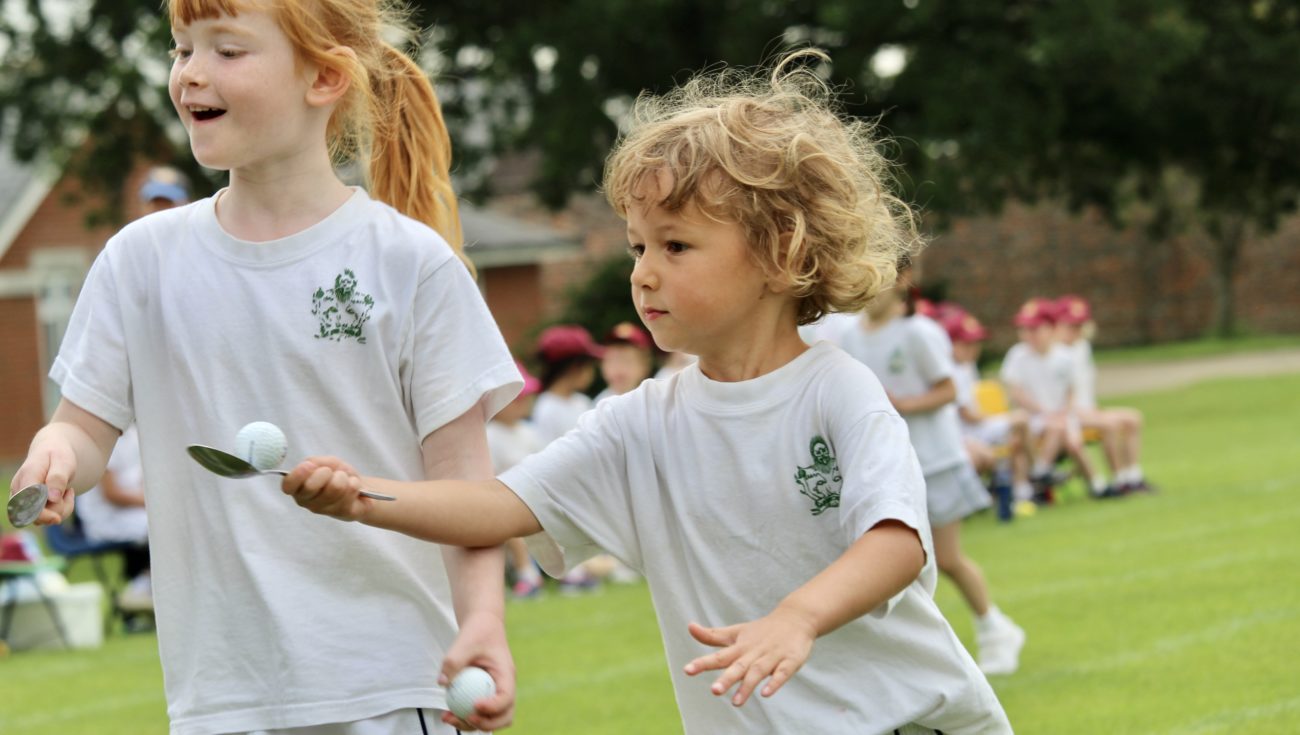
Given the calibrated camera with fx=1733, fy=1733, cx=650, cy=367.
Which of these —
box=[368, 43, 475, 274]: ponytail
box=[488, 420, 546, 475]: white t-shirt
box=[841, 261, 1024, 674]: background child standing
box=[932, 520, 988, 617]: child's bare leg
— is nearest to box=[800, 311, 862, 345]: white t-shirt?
box=[841, 261, 1024, 674]: background child standing

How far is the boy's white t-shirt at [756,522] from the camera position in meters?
2.95

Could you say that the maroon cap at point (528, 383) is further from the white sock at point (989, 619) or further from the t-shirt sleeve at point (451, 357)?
the white sock at point (989, 619)

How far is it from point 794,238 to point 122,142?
24.8 m

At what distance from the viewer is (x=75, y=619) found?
11.2 m

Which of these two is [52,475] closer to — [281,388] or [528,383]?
[281,388]

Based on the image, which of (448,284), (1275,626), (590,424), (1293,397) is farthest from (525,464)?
(1293,397)

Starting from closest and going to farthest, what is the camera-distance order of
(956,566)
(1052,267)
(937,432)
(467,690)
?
(467,690)
(956,566)
(937,432)
(1052,267)

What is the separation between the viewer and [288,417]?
300 centimetres

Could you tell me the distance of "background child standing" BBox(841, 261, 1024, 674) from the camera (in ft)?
26.5

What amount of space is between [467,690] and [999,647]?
589cm

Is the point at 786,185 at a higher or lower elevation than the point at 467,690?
higher

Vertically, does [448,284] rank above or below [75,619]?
above

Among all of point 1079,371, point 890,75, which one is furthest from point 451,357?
point 890,75

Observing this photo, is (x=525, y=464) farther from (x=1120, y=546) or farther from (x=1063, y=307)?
(x=1063, y=307)
